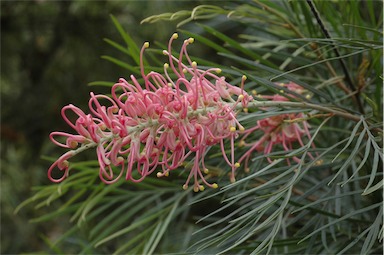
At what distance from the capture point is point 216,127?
0.40 meters

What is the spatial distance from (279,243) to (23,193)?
87cm

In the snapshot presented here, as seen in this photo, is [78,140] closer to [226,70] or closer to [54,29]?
[226,70]

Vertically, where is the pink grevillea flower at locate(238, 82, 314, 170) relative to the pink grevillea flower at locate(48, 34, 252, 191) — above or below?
below

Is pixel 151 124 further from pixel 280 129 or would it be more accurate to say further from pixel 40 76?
pixel 40 76

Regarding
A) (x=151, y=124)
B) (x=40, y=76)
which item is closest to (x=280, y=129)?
(x=151, y=124)

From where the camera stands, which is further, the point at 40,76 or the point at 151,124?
the point at 40,76

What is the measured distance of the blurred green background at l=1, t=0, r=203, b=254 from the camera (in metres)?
1.18

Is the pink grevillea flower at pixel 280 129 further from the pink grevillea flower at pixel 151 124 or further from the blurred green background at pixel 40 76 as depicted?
the blurred green background at pixel 40 76

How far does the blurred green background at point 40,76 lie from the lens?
118 centimetres

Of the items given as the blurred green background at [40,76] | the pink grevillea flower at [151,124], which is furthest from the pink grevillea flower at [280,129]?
the blurred green background at [40,76]

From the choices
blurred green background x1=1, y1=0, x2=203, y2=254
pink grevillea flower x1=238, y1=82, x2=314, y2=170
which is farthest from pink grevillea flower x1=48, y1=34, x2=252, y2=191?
blurred green background x1=1, y1=0, x2=203, y2=254

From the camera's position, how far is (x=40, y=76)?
1.30 m

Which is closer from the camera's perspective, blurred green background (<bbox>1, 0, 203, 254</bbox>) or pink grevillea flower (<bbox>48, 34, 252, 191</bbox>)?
pink grevillea flower (<bbox>48, 34, 252, 191</bbox>)

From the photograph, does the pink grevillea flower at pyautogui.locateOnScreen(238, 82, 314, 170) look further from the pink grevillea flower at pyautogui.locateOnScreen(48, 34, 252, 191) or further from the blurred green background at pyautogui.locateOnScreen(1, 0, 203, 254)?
the blurred green background at pyautogui.locateOnScreen(1, 0, 203, 254)
